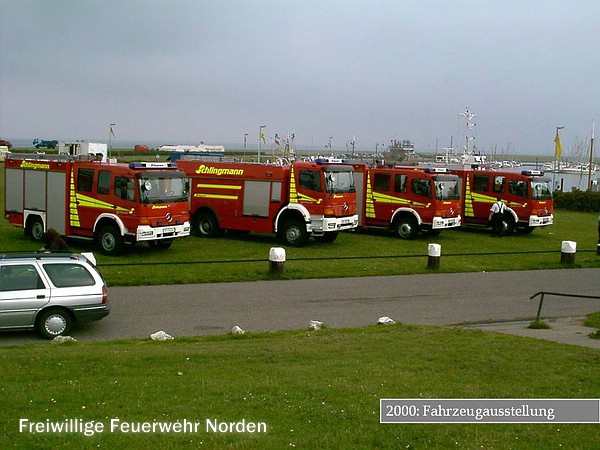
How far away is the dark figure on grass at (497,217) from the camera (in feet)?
106

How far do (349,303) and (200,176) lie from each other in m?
12.5

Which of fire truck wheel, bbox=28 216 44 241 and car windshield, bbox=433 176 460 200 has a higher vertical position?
car windshield, bbox=433 176 460 200

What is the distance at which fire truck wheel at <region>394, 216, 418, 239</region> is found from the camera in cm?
3042

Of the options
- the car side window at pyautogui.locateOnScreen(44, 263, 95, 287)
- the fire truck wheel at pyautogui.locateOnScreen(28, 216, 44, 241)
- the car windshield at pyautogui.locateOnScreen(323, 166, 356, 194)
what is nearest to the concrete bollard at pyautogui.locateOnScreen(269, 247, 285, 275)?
the car windshield at pyautogui.locateOnScreen(323, 166, 356, 194)

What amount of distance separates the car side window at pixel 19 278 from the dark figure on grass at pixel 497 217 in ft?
72.9

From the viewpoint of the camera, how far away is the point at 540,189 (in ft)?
110

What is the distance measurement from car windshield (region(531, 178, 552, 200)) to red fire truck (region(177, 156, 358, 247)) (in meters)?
9.67

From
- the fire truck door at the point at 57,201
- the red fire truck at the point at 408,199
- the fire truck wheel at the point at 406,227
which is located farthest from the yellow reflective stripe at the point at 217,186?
the fire truck wheel at the point at 406,227

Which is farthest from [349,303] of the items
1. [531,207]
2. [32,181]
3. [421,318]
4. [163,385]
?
[531,207]

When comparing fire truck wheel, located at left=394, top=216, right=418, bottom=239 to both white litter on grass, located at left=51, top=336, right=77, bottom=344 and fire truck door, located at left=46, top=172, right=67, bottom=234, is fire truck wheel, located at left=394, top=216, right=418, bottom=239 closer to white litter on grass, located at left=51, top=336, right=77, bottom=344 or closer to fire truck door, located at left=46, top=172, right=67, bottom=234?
fire truck door, located at left=46, top=172, right=67, bottom=234

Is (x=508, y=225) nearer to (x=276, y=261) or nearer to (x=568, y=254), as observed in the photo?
(x=568, y=254)

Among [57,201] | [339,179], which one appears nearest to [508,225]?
[339,179]

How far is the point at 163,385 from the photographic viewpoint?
8.70m

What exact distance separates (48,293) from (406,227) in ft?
60.8
